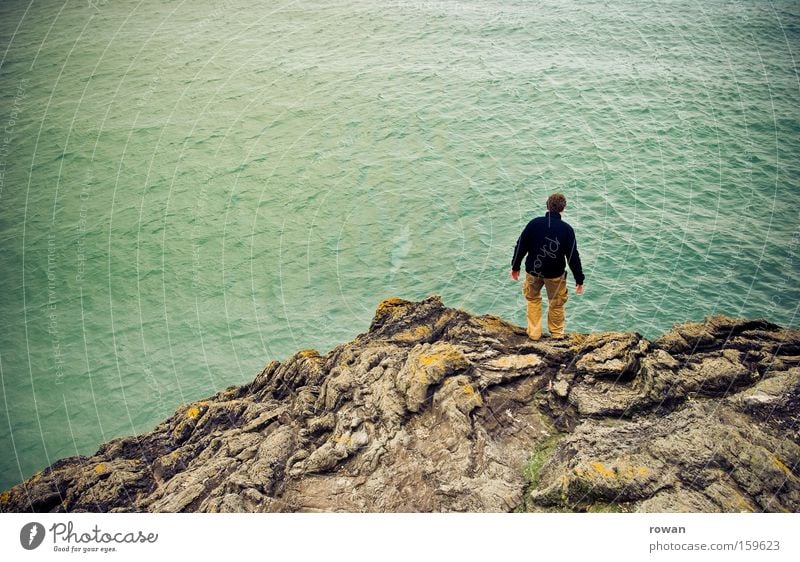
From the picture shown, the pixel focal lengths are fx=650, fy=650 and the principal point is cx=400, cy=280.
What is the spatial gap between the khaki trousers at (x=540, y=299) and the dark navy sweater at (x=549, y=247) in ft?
0.64

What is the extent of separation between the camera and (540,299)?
10.4 metres

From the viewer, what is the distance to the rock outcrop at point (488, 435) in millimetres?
7586

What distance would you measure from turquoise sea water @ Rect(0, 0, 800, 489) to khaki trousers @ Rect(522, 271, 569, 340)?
188 inches

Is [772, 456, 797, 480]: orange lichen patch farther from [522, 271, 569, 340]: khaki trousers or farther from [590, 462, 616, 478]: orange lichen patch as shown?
[522, 271, 569, 340]: khaki trousers

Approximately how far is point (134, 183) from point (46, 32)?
43.3 feet

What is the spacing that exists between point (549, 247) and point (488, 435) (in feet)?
9.94

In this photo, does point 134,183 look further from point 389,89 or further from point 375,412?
point 375,412

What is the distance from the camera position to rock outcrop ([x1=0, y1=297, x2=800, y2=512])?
759cm

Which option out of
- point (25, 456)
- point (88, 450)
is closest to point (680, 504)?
point (88, 450)

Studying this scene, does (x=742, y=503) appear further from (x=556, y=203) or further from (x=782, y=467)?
(x=556, y=203)

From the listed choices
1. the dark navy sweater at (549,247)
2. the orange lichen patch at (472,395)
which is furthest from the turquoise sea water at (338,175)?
the orange lichen patch at (472,395)

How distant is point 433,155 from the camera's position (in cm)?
2267

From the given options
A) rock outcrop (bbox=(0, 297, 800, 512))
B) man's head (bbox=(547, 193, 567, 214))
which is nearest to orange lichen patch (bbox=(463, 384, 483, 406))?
rock outcrop (bbox=(0, 297, 800, 512))

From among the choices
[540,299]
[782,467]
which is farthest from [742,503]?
[540,299]
